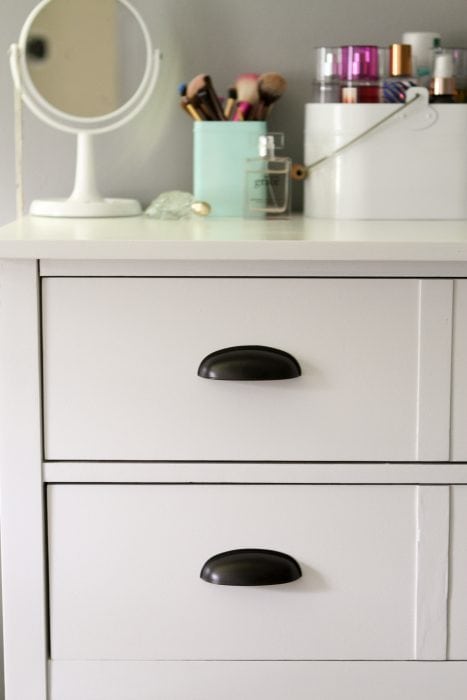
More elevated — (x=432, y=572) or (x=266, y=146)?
(x=266, y=146)

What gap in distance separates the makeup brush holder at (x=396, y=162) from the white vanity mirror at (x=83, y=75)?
26cm

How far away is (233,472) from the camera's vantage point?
115cm

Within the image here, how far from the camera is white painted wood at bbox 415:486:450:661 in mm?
1156

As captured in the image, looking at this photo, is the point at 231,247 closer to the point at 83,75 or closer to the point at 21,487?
the point at 21,487

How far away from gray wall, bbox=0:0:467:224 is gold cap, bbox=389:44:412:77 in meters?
0.15

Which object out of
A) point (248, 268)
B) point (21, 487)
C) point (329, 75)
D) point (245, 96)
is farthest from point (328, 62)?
point (21, 487)

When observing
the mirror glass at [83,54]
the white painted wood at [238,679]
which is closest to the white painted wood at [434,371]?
the white painted wood at [238,679]

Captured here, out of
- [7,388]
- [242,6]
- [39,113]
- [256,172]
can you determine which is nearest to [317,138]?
[256,172]

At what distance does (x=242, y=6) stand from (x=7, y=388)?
711 millimetres

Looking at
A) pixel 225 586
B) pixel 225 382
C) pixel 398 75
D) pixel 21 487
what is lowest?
pixel 225 586

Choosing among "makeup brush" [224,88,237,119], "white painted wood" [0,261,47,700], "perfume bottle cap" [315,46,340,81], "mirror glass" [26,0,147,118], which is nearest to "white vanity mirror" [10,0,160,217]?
"mirror glass" [26,0,147,118]

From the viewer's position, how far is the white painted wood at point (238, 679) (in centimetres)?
117

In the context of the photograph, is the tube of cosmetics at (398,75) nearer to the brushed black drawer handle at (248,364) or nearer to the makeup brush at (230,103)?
the makeup brush at (230,103)

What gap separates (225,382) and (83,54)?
1.87 ft
